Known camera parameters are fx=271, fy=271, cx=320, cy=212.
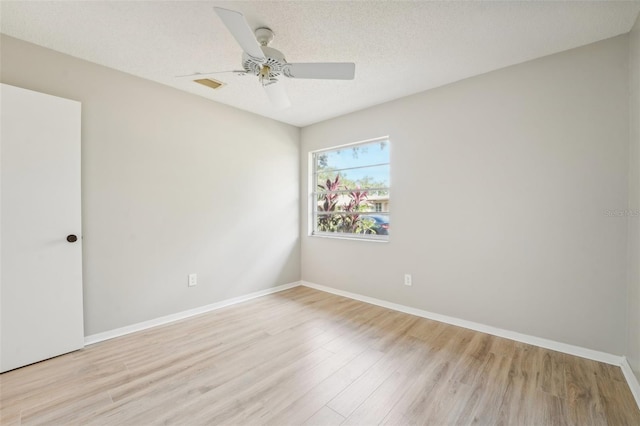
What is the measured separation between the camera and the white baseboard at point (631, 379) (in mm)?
1680

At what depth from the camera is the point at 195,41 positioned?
210 cm

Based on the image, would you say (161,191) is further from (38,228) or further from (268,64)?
(268,64)

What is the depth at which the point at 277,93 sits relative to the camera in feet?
7.40

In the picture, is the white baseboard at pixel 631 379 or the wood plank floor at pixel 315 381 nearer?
the wood plank floor at pixel 315 381

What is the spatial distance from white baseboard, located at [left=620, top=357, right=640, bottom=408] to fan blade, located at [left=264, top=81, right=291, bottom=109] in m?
3.15

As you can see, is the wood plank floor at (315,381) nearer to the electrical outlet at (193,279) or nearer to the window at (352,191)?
the electrical outlet at (193,279)

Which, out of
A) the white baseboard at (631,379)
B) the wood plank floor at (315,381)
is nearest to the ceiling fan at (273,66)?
the wood plank floor at (315,381)

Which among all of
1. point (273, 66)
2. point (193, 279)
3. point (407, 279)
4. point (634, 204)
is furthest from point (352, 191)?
point (634, 204)

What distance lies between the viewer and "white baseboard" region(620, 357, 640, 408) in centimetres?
168

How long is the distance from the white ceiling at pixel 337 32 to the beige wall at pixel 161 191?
0.25 m

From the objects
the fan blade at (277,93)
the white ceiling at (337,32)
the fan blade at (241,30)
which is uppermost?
the white ceiling at (337,32)

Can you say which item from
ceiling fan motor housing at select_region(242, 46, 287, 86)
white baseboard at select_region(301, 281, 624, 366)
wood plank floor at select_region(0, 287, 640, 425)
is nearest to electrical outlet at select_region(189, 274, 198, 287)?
wood plank floor at select_region(0, 287, 640, 425)

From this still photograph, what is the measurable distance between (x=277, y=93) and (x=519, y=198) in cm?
232

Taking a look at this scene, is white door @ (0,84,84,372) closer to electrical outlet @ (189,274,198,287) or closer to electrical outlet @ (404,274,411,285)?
electrical outlet @ (189,274,198,287)
